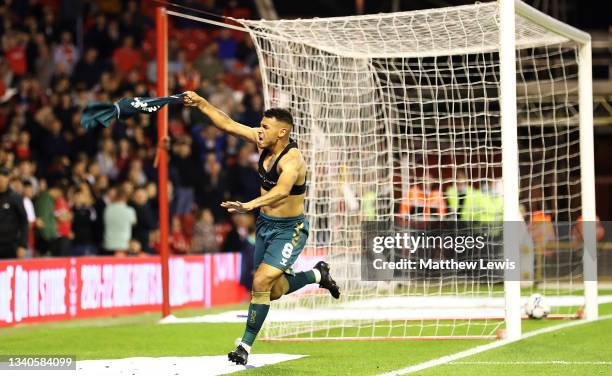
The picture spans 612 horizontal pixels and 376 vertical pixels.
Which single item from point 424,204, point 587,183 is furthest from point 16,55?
point 587,183

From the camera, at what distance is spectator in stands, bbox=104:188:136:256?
63.2 feet

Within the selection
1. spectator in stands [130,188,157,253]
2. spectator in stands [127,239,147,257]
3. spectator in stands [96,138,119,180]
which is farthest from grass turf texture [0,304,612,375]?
spectator in stands [96,138,119,180]

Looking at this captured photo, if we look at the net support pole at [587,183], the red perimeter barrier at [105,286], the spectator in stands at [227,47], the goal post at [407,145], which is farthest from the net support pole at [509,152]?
the spectator in stands at [227,47]

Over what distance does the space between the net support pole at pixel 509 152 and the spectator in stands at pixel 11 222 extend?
731 cm

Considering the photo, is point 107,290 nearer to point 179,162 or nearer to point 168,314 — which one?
point 168,314

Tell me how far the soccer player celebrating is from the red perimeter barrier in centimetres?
605

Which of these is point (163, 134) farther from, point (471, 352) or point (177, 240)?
point (471, 352)

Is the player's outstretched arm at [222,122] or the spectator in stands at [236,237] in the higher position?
the player's outstretched arm at [222,122]

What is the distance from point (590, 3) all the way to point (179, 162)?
1094 cm

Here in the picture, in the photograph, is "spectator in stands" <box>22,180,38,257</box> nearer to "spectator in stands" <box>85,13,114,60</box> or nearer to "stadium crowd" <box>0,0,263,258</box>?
"stadium crowd" <box>0,0,263,258</box>

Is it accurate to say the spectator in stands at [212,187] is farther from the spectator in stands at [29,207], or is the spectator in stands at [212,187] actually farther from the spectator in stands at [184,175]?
the spectator in stands at [29,207]

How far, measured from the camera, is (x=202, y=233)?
21.7 meters

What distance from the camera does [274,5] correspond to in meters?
30.9

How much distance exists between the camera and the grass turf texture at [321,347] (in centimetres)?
1012
